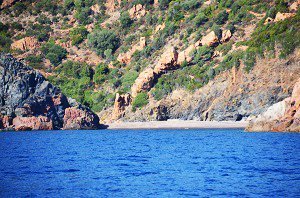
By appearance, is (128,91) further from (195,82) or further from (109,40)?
(109,40)

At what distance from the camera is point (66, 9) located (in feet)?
448

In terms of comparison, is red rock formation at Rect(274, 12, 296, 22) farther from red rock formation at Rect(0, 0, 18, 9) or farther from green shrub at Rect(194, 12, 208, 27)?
red rock formation at Rect(0, 0, 18, 9)

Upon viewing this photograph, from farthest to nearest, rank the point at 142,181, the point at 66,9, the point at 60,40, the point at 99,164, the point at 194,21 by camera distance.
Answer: the point at 66,9
the point at 60,40
the point at 194,21
the point at 99,164
the point at 142,181

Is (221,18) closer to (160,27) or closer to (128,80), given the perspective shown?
(160,27)

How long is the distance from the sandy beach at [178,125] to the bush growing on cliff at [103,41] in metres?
32.6

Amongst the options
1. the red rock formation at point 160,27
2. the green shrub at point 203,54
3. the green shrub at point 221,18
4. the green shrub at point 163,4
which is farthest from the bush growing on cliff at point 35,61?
the green shrub at point 221,18

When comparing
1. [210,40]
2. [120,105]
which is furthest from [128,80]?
[210,40]

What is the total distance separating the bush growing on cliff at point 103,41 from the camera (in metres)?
116

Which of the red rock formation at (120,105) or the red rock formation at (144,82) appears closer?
the red rock formation at (120,105)

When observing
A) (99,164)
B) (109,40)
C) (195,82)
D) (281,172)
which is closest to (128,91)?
(195,82)

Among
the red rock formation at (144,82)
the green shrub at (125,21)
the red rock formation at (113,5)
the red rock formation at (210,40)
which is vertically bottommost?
the red rock formation at (144,82)

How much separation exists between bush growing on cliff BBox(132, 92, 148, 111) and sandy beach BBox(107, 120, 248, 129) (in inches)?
141

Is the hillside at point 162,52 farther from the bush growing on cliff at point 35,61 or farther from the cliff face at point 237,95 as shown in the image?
the cliff face at point 237,95

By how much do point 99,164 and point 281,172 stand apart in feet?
39.6
